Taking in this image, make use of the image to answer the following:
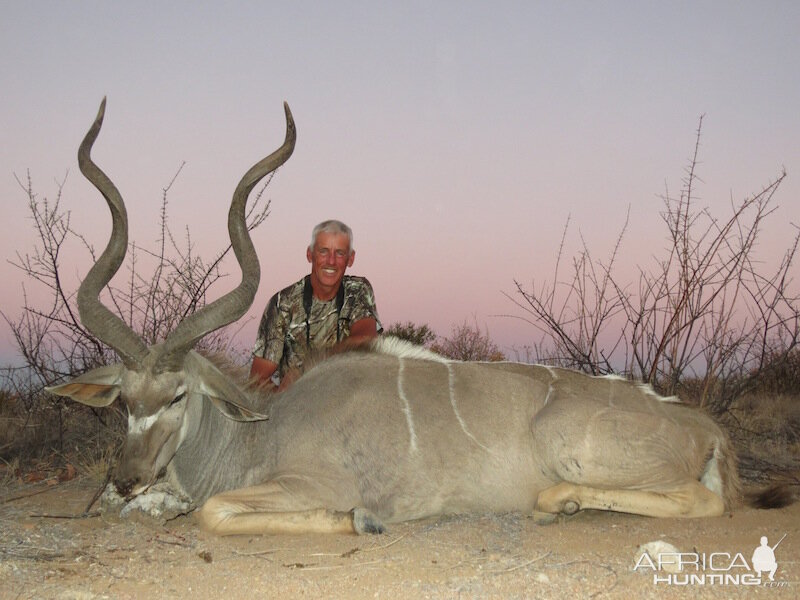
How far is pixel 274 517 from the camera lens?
130 inches

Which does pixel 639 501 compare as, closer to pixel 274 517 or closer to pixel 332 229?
pixel 274 517

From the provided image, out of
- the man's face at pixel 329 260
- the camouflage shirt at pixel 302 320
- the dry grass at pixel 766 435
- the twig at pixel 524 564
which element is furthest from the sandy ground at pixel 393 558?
the man's face at pixel 329 260

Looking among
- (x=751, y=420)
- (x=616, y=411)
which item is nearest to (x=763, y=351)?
(x=751, y=420)

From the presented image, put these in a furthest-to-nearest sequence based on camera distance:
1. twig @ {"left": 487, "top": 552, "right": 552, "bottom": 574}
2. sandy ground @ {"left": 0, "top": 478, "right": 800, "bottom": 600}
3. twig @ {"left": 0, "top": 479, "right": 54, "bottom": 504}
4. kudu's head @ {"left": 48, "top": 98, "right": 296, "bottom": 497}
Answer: twig @ {"left": 0, "top": 479, "right": 54, "bottom": 504}, kudu's head @ {"left": 48, "top": 98, "right": 296, "bottom": 497}, twig @ {"left": 487, "top": 552, "right": 552, "bottom": 574}, sandy ground @ {"left": 0, "top": 478, "right": 800, "bottom": 600}

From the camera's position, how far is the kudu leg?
3.56m

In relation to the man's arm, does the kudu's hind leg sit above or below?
below

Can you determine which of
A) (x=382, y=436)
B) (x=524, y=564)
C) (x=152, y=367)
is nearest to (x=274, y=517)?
(x=382, y=436)

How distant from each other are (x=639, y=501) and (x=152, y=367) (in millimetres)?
2371

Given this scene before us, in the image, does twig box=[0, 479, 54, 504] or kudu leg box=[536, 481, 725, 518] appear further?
twig box=[0, 479, 54, 504]

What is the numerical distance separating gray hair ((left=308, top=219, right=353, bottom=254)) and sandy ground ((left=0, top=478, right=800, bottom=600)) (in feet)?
7.59

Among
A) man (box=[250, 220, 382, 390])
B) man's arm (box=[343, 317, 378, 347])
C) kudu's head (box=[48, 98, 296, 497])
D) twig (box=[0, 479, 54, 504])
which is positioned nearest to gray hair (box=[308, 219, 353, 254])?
man (box=[250, 220, 382, 390])

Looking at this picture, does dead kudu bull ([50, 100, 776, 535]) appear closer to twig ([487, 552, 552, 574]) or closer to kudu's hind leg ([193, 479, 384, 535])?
kudu's hind leg ([193, 479, 384, 535])

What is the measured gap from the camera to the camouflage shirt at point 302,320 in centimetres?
516

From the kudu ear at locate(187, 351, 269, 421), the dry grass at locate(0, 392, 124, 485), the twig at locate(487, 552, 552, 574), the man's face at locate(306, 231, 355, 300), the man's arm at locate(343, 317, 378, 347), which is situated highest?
the man's face at locate(306, 231, 355, 300)
